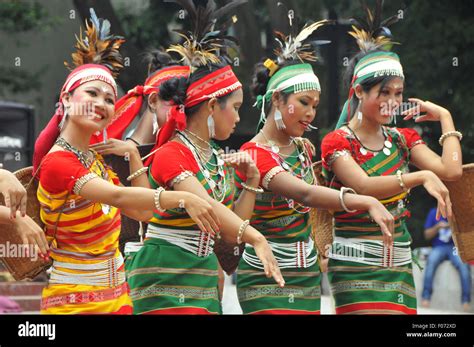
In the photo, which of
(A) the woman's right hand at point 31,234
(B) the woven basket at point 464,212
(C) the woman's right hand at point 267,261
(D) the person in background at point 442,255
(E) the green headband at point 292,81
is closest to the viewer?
(A) the woman's right hand at point 31,234

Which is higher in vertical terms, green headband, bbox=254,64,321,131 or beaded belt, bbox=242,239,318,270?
green headband, bbox=254,64,321,131

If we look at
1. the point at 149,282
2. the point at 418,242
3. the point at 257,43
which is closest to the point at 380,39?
the point at 149,282

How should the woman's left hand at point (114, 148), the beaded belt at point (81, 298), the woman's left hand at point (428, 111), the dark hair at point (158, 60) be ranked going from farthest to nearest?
the dark hair at point (158, 60) → the woman's left hand at point (428, 111) → the woman's left hand at point (114, 148) → the beaded belt at point (81, 298)

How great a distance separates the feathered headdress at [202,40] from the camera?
18.0ft

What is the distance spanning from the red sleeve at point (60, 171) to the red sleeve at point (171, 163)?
452mm

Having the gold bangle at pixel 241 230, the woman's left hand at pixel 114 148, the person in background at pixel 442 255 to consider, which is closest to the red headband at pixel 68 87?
the woman's left hand at pixel 114 148

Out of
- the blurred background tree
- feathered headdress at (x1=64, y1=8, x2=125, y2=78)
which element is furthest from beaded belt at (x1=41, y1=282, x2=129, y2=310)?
the blurred background tree

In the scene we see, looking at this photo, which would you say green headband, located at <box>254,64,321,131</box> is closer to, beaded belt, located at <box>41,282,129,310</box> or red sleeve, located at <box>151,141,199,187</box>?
red sleeve, located at <box>151,141,199,187</box>

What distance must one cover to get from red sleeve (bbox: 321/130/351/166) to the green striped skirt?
2.07 ft

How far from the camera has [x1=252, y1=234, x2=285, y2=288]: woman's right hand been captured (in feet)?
15.1

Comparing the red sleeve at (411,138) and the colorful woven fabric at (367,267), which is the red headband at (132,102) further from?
the red sleeve at (411,138)

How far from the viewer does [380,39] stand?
20.0ft

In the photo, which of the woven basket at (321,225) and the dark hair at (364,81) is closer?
the dark hair at (364,81)

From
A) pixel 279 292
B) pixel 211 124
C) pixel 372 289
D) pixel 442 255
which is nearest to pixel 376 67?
pixel 211 124
